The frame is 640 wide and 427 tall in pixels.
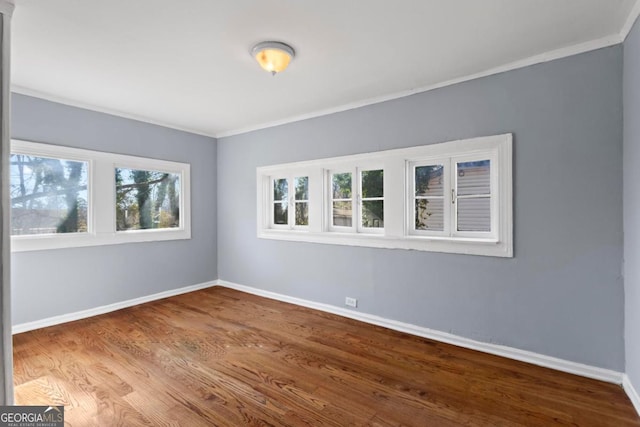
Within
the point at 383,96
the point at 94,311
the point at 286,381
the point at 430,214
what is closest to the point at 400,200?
the point at 430,214

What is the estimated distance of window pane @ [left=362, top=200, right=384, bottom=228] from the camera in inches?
137

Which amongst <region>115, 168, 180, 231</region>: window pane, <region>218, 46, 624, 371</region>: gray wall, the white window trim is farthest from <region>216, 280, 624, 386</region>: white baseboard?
the white window trim

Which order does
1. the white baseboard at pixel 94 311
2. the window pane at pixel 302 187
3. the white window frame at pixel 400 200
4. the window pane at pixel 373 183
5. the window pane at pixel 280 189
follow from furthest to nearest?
the window pane at pixel 280 189
the window pane at pixel 302 187
the window pane at pixel 373 183
the white baseboard at pixel 94 311
the white window frame at pixel 400 200

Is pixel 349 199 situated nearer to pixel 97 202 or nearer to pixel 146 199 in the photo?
pixel 146 199

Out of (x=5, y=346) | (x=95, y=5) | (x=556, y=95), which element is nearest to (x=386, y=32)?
(x=556, y=95)

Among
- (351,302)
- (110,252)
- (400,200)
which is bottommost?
(351,302)

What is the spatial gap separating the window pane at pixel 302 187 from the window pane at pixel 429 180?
4.90ft

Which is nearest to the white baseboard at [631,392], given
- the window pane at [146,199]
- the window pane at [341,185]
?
the window pane at [341,185]

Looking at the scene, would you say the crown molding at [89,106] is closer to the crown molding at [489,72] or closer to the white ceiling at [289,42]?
the white ceiling at [289,42]

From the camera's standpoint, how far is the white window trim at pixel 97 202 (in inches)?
127

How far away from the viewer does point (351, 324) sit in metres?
3.40

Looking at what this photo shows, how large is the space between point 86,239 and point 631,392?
16.8 feet

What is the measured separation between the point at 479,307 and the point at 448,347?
465 millimetres

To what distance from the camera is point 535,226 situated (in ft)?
8.23
